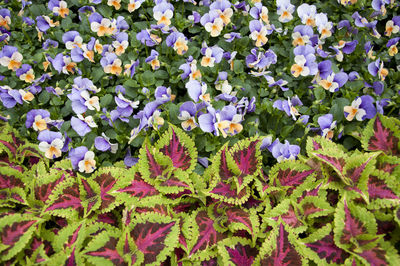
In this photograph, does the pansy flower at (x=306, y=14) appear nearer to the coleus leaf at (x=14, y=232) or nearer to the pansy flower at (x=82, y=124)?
the pansy flower at (x=82, y=124)

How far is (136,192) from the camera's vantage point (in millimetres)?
2080

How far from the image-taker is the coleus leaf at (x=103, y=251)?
1761 mm

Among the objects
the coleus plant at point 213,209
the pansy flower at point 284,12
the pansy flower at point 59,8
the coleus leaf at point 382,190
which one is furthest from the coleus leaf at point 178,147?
the pansy flower at point 59,8

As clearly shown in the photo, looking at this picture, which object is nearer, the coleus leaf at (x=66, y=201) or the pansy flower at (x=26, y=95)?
the coleus leaf at (x=66, y=201)

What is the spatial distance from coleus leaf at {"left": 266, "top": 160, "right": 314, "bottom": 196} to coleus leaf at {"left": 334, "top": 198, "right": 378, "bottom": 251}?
0.30 m

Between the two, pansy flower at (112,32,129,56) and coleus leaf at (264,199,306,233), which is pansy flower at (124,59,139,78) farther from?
coleus leaf at (264,199,306,233)

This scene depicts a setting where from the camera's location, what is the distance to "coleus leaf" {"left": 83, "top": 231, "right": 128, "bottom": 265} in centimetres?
176

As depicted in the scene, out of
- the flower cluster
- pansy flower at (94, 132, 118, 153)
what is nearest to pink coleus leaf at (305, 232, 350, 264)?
the flower cluster

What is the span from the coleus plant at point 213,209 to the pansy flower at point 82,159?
2.5 inches

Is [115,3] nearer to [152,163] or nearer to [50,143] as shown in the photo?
[50,143]

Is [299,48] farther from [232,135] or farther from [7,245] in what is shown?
[7,245]

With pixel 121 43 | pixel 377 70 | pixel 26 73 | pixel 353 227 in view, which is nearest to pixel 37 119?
pixel 26 73

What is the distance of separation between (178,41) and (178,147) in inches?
35.9

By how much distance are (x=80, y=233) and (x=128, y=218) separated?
26 cm
